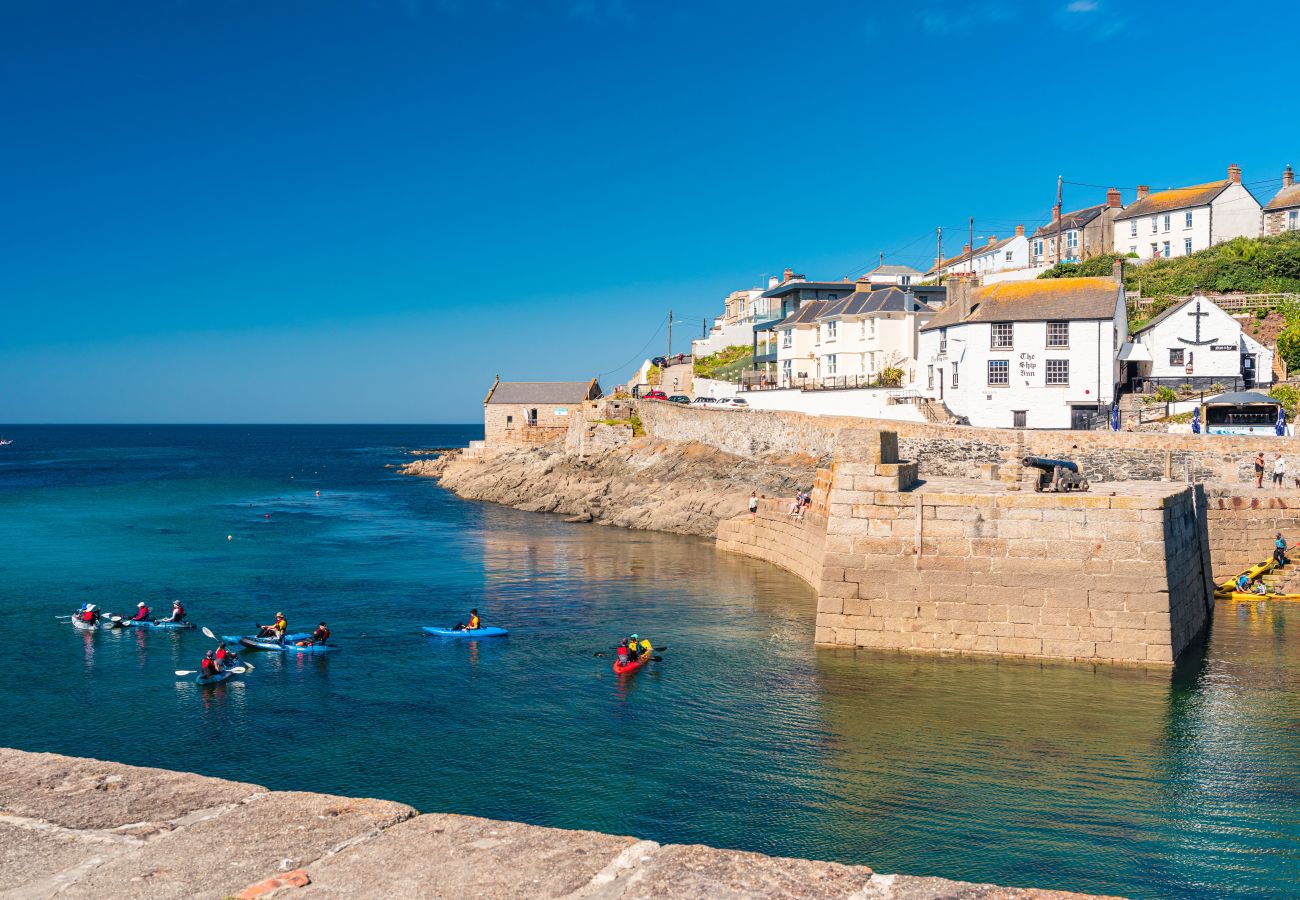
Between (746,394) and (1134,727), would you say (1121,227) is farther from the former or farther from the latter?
(1134,727)

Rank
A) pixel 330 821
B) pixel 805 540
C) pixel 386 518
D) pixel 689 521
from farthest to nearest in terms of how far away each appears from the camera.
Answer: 1. pixel 386 518
2. pixel 689 521
3. pixel 805 540
4. pixel 330 821

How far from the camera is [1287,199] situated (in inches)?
3093

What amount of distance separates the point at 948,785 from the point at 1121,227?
80371 millimetres

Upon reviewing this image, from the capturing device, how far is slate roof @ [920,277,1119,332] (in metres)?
51.8

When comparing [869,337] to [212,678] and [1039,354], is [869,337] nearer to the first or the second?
[1039,354]

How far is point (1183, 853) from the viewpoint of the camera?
50.7 ft

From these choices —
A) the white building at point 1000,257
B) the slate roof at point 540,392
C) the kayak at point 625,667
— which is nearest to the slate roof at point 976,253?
the white building at point 1000,257

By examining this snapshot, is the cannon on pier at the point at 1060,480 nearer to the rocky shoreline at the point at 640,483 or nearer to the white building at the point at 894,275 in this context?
the rocky shoreline at the point at 640,483

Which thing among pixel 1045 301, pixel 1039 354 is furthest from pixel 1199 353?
pixel 1039 354

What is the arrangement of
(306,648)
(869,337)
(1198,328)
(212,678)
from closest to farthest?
(212,678) → (306,648) → (1198,328) → (869,337)

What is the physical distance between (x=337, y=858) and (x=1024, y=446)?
42.3 meters

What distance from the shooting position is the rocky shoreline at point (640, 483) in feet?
179

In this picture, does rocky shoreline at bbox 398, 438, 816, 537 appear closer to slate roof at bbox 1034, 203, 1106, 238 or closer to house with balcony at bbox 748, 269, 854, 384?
house with balcony at bbox 748, 269, 854, 384

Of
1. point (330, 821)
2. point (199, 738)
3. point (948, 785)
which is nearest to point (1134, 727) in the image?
point (948, 785)
